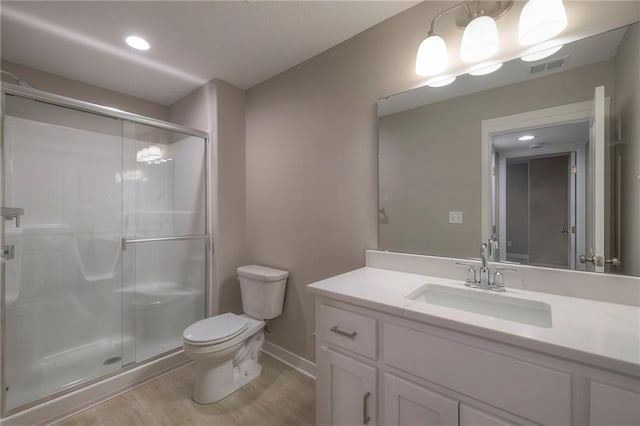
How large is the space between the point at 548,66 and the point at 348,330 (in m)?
1.41

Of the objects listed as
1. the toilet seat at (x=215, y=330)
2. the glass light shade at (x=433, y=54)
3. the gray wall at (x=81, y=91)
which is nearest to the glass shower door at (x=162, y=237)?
the toilet seat at (x=215, y=330)

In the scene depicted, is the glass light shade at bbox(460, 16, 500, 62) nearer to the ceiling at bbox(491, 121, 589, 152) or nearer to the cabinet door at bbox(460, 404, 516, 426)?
the ceiling at bbox(491, 121, 589, 152)

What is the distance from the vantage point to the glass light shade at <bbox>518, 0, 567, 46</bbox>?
1.04 m

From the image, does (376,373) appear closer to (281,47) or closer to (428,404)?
(428,404)

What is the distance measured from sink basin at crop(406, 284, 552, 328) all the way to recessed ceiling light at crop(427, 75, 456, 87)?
106cm

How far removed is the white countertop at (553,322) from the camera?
0.67 metres

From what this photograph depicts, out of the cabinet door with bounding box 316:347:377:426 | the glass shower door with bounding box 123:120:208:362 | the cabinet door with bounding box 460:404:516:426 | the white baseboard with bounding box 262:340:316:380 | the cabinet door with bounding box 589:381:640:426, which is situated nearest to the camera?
the cabinet door with bounding box 589:381:640:426

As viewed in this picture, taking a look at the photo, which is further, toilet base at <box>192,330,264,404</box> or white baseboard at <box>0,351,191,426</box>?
toilet base at <box>192,330,264,404</box>

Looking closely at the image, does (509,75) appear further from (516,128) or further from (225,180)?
(225,180)

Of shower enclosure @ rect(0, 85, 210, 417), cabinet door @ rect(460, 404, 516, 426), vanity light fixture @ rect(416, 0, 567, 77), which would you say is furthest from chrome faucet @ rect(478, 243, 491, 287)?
shower enclosure @ rect(0, 85, 210, 417)

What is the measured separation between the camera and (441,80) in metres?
1.42

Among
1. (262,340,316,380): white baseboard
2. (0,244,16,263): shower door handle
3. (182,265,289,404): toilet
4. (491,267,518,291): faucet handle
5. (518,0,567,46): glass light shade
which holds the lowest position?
(262,340,316,380): white baseboard

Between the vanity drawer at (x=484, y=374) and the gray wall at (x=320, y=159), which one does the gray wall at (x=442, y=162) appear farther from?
the vanity drawer at (x=484, y=374)

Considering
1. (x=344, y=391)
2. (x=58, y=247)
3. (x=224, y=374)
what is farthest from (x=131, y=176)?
(x=344, y=391)
